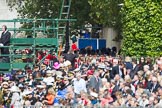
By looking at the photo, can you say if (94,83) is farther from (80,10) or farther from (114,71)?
(80,10)

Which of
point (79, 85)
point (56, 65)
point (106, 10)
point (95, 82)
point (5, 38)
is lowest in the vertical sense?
point (79, 85)

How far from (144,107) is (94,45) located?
27753mm

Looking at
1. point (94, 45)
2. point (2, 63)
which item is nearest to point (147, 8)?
point (2, 63)

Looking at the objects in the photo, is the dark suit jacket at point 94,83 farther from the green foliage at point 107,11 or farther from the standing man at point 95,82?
the green foliage at point 107,11

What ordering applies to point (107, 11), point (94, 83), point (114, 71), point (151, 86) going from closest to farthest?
point (151, 86)
point (94, 83)
point (114, 71)
point (107, 11)

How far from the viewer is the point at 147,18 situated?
31.9 meters

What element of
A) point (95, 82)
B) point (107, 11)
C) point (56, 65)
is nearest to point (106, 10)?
point (107, 11)

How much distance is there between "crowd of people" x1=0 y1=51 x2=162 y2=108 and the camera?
21.5 m

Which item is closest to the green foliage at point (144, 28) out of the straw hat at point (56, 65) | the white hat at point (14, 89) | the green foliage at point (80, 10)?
the straw hat at point (56, 65)

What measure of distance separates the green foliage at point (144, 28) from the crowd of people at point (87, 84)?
7.74 feet

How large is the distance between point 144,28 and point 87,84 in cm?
755

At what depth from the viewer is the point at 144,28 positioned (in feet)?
104

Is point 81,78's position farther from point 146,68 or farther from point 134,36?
point 134,36

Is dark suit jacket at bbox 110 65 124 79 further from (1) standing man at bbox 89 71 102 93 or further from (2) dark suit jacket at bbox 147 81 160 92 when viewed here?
(2) dark suit jacket at bbox 147 81 160 92
